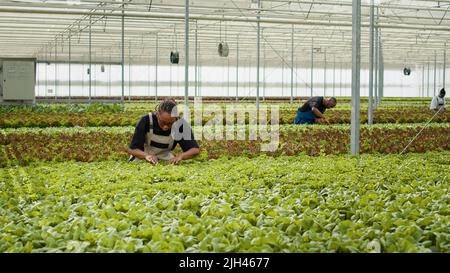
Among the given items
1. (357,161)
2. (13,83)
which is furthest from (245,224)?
(13,83)

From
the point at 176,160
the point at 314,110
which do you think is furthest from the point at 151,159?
the point at 314,110

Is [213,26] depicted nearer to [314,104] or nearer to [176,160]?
[314,104]

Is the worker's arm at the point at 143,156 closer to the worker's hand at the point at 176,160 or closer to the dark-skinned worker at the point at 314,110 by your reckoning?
the worker's hand at the point at 176,160

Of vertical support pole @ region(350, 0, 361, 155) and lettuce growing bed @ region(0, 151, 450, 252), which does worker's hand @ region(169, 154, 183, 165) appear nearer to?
lettuce growing bed @ region(0, 151, 450, 252)

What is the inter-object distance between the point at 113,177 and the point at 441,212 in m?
3.16

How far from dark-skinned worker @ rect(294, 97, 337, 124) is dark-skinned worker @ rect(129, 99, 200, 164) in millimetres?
7236

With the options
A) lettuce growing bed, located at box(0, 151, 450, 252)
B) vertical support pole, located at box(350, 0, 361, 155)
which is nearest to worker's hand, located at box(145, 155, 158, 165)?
lettuce growing bed, located at box(0, 151, 450, 252)

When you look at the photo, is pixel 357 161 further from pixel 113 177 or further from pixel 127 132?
pixel 127 132

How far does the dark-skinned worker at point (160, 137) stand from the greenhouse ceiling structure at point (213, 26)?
7.82 meters

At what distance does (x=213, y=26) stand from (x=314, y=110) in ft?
52.2

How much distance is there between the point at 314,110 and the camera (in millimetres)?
15070

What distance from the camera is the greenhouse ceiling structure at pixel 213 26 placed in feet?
67.2

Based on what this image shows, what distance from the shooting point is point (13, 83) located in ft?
75.8
